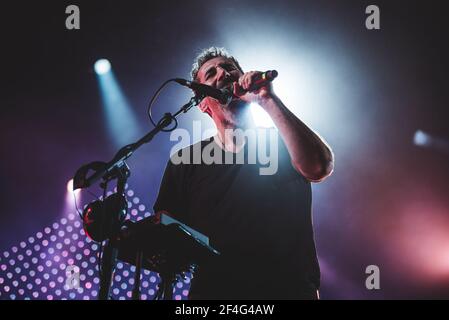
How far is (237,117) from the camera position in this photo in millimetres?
2238

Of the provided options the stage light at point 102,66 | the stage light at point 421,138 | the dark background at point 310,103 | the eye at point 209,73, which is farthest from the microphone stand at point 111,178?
the stage light at point 421,138

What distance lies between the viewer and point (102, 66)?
399 centimetres

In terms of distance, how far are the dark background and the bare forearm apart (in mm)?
2311

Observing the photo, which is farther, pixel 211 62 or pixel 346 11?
pixel 346 11

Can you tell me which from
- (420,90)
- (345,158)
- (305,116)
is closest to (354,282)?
(345,158)

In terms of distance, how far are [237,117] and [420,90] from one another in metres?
2.97

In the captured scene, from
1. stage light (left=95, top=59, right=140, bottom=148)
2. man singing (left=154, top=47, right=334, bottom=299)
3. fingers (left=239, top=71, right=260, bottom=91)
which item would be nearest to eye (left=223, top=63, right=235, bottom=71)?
man singing (left=154, top=47, right=334, bottom=299)

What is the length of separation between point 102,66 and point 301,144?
2.86 m

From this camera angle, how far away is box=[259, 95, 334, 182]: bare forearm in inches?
66.2

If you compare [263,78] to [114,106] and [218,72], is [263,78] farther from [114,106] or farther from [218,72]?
[114,106]

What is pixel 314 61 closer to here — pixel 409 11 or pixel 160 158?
pixel 409 11

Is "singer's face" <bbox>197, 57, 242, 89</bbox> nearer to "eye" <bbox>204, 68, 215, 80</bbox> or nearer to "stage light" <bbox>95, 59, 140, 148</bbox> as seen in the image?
"eye" <bbox>204, 68, 215, 80</bbox>

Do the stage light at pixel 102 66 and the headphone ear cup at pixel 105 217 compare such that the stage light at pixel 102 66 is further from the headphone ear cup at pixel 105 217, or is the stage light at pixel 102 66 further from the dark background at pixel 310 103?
the headphone ear cup at pixel 105 217

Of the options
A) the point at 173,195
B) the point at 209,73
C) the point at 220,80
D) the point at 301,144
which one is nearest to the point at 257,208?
the point at 301,144
